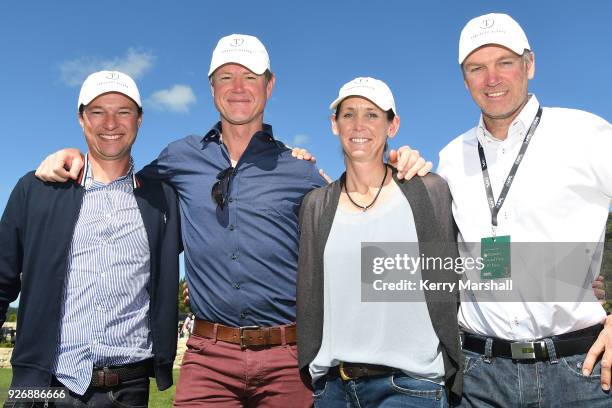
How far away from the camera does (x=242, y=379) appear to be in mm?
4586

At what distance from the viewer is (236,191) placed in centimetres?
499

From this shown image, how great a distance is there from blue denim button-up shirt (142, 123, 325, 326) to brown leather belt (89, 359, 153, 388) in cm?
66

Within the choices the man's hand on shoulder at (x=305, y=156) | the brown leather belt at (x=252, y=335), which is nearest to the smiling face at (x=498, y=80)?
the man's hand on shoulder at (x=305, y=156)

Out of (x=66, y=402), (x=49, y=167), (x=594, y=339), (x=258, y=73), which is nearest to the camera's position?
(x=594, y=339)

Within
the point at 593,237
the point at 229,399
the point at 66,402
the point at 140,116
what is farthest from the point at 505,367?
the point at 140,116

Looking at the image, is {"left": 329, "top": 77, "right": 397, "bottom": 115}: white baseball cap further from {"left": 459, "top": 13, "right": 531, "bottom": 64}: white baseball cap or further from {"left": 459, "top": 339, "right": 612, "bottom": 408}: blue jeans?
{"left": 459, "top": 339, "right": 612, "bottom": 408}: blue jeans

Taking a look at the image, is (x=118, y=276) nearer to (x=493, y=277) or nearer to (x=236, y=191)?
(x=236, y=191)

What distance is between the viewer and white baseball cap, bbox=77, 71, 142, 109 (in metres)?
5.04

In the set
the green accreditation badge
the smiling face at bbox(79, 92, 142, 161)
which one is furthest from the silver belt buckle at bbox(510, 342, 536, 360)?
the smiling face at bbox(79, 92, 142, 161)

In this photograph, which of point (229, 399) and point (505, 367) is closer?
point (505, 367)

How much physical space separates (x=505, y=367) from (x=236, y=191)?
8.72 ft

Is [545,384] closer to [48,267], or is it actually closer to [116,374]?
[116,374]

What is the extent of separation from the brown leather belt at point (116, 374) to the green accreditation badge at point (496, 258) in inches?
115

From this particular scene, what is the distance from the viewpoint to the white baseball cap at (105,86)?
5035 mm
